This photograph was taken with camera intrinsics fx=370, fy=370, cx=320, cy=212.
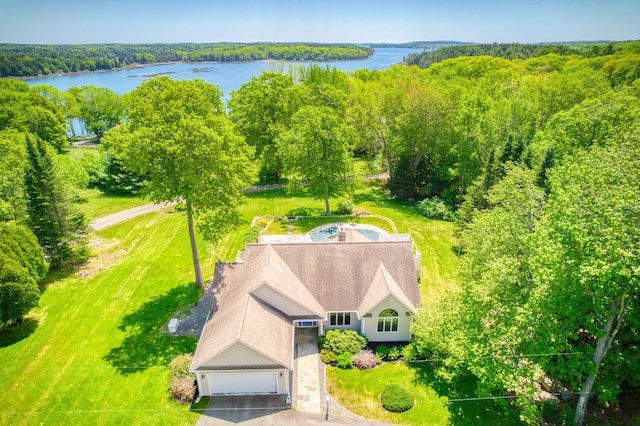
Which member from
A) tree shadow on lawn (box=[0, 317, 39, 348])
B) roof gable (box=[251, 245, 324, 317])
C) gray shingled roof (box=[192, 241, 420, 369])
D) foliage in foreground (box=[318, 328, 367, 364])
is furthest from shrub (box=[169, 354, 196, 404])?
tree shadow on lawn (box=[0, 317, 39, 348])

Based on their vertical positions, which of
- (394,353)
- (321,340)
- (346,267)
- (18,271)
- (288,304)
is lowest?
(394,353)

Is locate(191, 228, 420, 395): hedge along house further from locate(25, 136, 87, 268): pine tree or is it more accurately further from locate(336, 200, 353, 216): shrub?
locate(336, 200, 353, 216): shrub

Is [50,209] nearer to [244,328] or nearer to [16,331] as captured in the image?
[16,331]

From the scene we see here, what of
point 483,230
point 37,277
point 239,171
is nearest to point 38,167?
point 37,277

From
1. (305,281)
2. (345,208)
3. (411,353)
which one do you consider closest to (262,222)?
(345,208)

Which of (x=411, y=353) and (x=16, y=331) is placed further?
(x=16, y=331)
